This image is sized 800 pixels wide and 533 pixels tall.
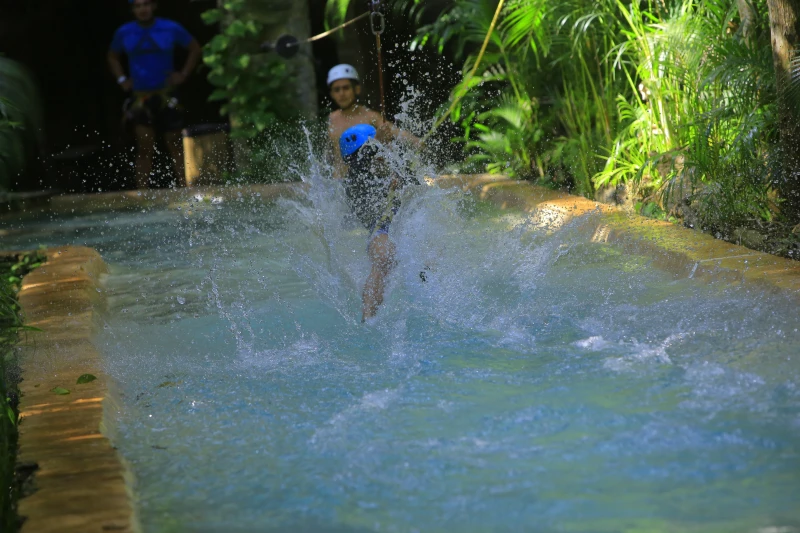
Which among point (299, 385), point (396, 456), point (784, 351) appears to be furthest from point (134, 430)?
point (784, 351)

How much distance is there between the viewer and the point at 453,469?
3055 millimetres

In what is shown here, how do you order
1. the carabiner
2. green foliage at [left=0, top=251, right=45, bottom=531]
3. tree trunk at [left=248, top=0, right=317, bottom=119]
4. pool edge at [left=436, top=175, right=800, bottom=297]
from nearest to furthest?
green foliage at [left=0, top=251, right=45, bottom=531] < pool edge at [left=436, top=175, right=800, bottom=297] < the carabiner < tree trunk at [left=248, top=0, right=317, bottom=119]

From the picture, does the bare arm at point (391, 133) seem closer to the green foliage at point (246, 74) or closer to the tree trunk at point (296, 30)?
the green foliage at point (246, 74)

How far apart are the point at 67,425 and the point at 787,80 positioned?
4.09m

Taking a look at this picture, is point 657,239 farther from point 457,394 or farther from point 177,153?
point 177,153

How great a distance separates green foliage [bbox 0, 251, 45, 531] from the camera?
3.02 meters

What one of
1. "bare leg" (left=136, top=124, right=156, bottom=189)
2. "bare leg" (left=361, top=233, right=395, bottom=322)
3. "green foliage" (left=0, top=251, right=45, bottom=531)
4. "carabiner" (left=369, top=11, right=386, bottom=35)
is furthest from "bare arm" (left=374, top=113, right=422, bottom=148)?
"bare leg" (left=136, top=124, right=156, bottom=189)

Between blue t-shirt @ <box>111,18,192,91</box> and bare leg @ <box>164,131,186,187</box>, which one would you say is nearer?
blue t-shirt @ <box>111,18,192,91</box>

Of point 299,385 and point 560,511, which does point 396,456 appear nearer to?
point 560,511

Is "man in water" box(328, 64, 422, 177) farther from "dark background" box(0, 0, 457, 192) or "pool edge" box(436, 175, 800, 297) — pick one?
"dark background" box(0, 0, 457, 192)

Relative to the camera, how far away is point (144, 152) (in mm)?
10945

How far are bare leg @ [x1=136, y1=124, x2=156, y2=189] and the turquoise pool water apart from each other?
488cm

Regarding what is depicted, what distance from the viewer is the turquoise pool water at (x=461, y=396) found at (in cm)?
284

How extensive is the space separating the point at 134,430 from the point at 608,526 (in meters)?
1.86
